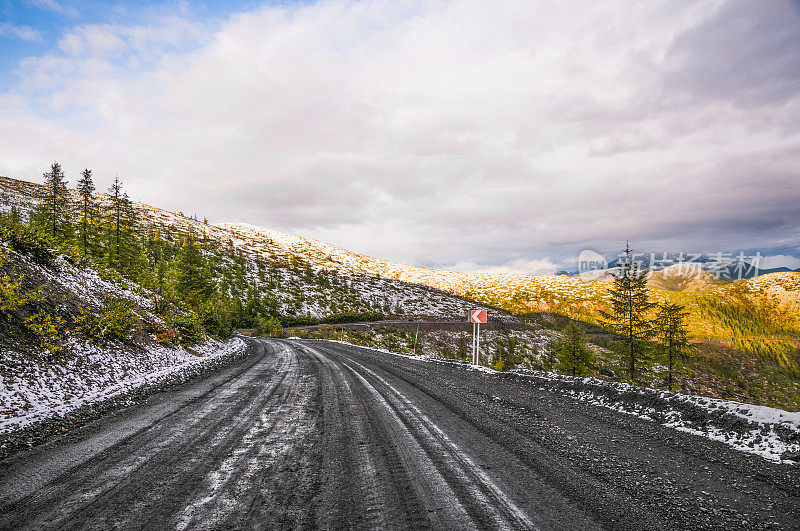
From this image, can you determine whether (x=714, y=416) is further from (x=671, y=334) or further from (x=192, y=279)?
(x=192, y=279)

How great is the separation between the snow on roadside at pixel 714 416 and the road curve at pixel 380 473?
421mm

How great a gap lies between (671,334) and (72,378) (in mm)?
28909

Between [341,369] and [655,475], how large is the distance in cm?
933

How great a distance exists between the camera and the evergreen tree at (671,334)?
843 inches

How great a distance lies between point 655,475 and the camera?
4008 millimetres

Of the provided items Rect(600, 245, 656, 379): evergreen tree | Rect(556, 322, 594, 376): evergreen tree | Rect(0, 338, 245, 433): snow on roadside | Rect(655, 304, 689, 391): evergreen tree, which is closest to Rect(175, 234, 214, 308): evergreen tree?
Rect(0, 338, 245, 433): snow on roadside

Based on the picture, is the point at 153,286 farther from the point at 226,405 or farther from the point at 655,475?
the point at 655,475

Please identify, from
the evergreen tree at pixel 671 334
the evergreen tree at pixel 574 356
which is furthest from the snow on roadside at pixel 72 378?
the evergreen tree at pixel 671 334

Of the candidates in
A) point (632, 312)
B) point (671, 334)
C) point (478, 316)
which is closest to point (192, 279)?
point (478, 316)

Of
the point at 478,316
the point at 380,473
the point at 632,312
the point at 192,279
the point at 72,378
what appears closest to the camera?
the point at 380,473

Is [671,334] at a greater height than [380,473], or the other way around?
[671,334]

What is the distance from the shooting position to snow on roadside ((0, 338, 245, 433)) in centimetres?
530

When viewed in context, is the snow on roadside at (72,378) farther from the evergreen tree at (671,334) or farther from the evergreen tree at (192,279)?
the evergreen tree at (671,334)

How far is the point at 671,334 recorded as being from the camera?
856 inches
